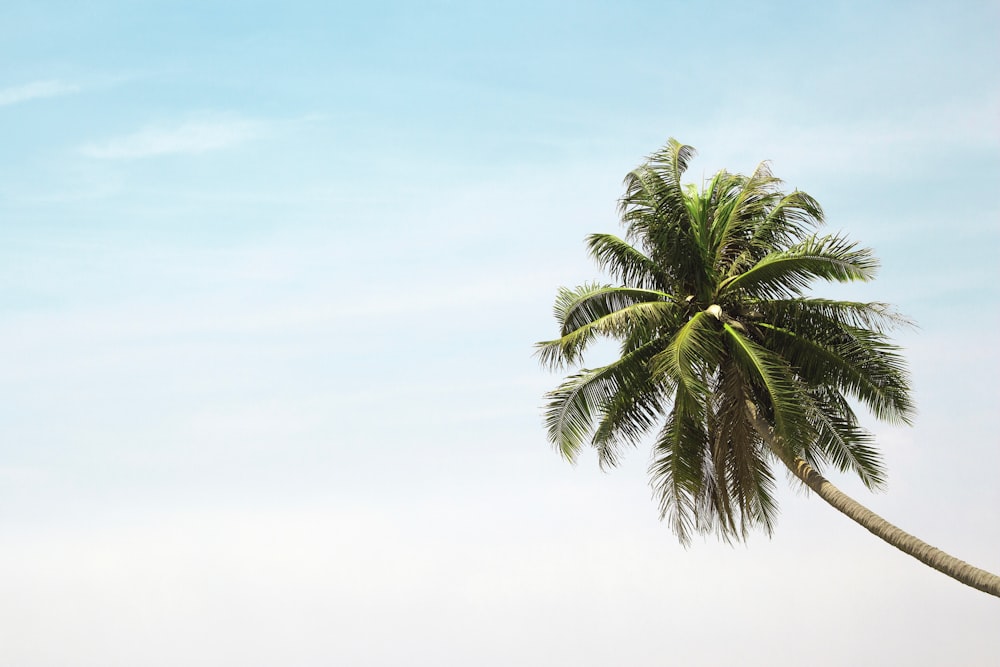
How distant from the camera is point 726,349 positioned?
939 inches

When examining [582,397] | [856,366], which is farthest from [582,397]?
[856,366]

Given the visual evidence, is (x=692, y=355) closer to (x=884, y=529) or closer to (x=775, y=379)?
(x=775, y=379)

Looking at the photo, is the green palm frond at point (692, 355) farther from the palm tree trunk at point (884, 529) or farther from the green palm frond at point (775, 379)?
the palm tree trunk at point (884, 529)

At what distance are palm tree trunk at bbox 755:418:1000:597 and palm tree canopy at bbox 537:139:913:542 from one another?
36 centimetres

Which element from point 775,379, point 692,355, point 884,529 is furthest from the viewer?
point 775,379

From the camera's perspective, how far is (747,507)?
24922 millimetres

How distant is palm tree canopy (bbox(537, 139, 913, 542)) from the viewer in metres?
23.7

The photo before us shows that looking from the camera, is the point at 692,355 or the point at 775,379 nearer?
the point at 692,355

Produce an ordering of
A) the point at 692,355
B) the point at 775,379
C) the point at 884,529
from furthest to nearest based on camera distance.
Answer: the point at 775,379, the point at 692,355, the point at 884,529

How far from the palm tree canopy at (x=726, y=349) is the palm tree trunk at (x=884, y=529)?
36cm

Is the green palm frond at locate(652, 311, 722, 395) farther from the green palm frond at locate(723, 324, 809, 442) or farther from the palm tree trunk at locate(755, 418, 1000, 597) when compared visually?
the palm tree trunk at locate(755, 418, 1000, 597)

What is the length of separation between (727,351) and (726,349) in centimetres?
5

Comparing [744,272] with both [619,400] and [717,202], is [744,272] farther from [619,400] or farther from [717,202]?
[619,400]

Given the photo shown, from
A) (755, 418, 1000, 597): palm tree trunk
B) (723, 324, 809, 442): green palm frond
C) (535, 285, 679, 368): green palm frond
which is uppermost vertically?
(535, 285, 679, 368): green palm frond
